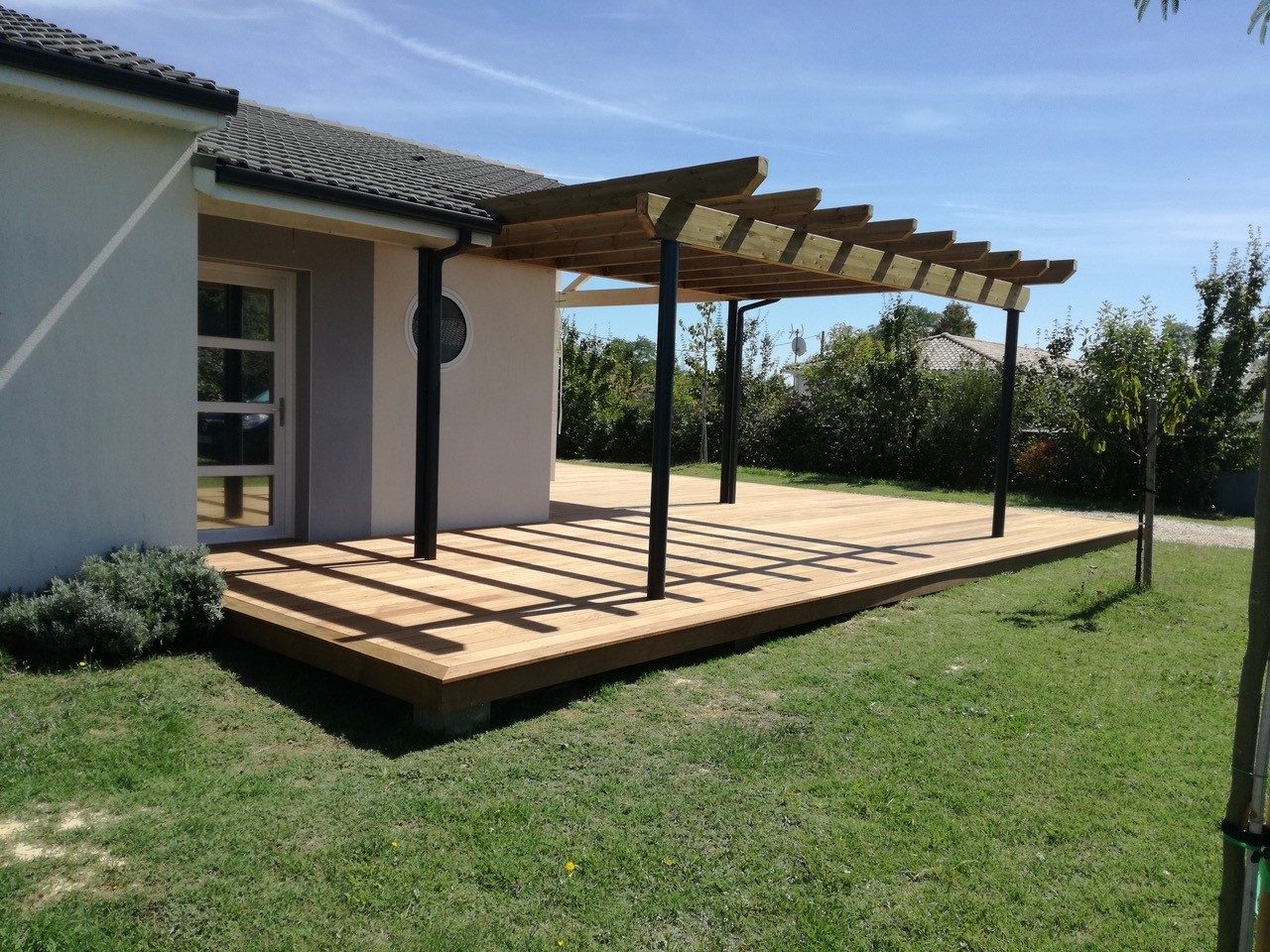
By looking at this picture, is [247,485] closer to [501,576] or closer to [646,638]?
[501,576]

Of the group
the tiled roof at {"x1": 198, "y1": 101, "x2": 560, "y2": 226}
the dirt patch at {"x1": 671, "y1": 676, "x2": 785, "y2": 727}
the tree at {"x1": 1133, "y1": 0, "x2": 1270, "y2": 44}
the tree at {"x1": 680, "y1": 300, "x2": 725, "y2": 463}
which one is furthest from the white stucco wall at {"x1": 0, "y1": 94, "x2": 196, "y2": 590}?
the tree at {"x1": 680, "y1": 300, "x2": 725, "y2": 463}

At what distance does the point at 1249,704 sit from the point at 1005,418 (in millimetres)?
8374

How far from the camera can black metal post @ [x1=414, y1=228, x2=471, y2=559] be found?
7270 mm

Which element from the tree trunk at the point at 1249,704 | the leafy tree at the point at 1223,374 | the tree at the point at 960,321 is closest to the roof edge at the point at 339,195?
the tree trunk at the point at 1249,704

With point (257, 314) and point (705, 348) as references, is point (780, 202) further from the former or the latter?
point (705, 348)

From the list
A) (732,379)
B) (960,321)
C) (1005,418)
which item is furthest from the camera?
(960,321)

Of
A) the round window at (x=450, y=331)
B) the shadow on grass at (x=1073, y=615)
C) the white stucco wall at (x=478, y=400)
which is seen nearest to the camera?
the shadow on grass at (x=1073, y=615)

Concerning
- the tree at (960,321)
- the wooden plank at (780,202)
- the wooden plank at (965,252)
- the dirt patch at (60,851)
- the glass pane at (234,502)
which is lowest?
the dirt patch at (60,851)

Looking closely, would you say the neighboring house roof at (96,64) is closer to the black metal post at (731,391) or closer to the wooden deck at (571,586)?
the wooden deck at (571,586)

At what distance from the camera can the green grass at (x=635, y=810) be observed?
310 cm

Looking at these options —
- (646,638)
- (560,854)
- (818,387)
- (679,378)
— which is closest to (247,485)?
(646,638)

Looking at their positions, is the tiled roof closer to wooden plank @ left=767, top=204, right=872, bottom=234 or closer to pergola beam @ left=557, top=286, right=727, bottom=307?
wooden plank @ left=767, top=204, right=872, bottom=234

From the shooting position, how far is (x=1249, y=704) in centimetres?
202

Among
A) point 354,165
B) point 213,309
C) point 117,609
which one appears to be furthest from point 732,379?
point 117,609
